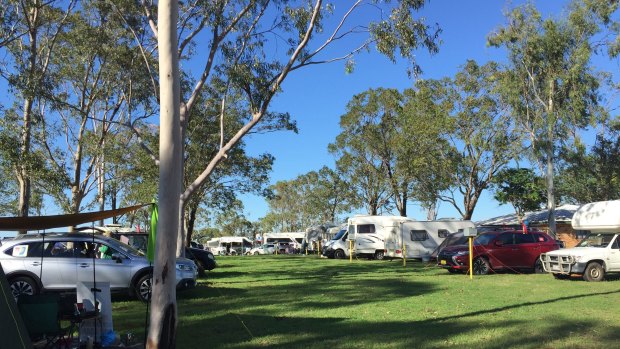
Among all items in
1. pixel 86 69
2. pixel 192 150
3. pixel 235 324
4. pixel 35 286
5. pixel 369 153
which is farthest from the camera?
pixel 369 153

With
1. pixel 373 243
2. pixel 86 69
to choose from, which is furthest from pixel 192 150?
pixel 373 243

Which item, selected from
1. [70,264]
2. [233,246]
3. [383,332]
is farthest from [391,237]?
[233,246]

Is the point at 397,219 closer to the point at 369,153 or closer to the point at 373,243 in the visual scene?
the point at 373,243

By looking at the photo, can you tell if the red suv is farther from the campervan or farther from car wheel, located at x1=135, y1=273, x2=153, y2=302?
the campervan

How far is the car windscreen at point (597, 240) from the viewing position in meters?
16.7

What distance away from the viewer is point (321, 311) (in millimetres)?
10734

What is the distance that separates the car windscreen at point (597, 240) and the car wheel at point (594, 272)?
83cm

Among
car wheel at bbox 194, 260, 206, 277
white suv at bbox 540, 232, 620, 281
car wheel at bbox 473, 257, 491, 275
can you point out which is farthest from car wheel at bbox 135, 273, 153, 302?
white suv at bbox 540, 232, 620, 281

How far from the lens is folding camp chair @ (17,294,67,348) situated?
6.68 metres

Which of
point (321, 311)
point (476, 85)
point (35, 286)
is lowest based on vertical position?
point (321, 311)

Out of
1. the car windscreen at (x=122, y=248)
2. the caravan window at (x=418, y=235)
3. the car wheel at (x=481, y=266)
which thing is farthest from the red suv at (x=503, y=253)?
the car windscreen at (x=122, y=248)

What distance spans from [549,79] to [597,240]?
14422mm

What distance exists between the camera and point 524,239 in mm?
19469

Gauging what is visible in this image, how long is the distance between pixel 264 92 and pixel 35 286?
7.41m
